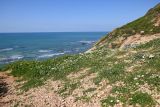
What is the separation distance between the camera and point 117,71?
2445cm

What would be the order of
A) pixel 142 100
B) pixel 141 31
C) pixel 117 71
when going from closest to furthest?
1. pixel 142 100
2. pixel 117 71
3. pixel 141 31

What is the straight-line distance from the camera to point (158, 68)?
23.1m

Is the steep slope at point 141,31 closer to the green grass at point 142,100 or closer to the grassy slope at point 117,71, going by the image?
the grassy slope at point 117,71

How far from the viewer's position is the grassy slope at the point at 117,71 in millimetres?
19875

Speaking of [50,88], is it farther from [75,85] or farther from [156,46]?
[156,46]

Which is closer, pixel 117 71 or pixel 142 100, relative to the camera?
pixel 142 100

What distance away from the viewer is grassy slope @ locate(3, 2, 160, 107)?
65.2ft

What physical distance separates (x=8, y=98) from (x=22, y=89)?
2066 mm

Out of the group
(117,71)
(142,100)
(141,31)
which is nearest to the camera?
(142,100)

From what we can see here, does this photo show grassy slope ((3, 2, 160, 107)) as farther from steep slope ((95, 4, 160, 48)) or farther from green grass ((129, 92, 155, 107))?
steep slope ((95, 4, 160, 48))

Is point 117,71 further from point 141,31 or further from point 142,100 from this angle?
point 141,31

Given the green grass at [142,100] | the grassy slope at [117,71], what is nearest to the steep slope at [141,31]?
the grassy slope at [117,71]

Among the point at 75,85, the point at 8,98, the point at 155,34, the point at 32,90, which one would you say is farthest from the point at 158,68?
the point at 155,34

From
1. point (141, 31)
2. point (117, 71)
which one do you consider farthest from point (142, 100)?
point (141, 31)
